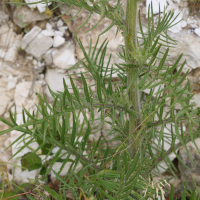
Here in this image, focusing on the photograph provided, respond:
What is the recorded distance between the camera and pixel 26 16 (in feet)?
4.57

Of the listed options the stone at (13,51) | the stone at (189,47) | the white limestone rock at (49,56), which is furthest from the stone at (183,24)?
the stone at (13,51)

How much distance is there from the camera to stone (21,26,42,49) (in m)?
1.41

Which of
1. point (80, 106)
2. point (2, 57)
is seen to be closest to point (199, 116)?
point (80, 106)

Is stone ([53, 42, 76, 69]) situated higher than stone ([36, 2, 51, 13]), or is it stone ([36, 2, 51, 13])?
stone ([36, 2, 51, 13])

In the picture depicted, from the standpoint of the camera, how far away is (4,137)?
139 cm

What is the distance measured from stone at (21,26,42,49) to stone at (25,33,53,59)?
0.07 feet

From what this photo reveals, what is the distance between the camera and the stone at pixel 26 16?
1.39 metres

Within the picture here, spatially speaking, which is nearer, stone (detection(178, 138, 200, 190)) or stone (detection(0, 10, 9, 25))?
stone (detection(178, 138, 200, 190))

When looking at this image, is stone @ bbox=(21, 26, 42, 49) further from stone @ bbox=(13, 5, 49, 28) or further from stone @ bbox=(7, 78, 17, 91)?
stone @ bbox=(7, 78, 17, 91)

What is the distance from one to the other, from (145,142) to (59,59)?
0.86m

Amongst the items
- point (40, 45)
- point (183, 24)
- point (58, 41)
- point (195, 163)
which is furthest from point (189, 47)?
point (40, 45)

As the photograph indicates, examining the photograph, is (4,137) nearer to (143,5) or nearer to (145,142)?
(145,142)

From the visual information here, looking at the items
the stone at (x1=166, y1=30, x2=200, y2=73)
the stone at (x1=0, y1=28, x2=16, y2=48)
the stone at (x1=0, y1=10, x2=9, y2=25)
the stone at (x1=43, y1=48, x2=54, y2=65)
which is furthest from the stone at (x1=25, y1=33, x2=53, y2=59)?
the stone at (x1=166, y1=30, x2=200, y2=73)

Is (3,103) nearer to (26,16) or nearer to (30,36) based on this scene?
(30,36)
